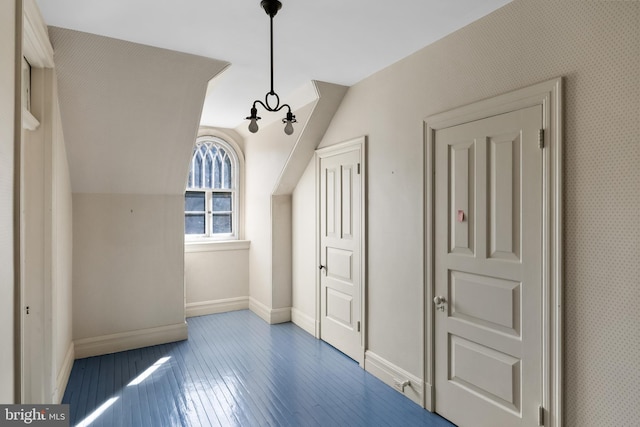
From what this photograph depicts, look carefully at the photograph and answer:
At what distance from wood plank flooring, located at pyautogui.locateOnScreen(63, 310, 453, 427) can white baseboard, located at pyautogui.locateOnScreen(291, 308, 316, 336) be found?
244 millimetres

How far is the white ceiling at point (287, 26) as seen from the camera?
223cm

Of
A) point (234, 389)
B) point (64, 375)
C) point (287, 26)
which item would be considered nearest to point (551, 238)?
point (287, 26)

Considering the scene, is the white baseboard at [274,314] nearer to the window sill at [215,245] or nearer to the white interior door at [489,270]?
the window sill at [215,245]

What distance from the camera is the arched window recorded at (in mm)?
5387

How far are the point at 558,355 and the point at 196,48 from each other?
10.1 feet

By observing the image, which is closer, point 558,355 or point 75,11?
point 558,355

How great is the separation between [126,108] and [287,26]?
1.66 m

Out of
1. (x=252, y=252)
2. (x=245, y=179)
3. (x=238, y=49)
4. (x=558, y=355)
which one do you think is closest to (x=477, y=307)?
(x=558, y=355)

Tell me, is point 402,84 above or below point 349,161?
above

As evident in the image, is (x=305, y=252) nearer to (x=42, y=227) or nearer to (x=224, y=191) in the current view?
(x=224, y=191)

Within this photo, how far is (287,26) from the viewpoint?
97.2 inches

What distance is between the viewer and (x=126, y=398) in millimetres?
2912

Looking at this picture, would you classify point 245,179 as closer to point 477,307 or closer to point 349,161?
point 349,161

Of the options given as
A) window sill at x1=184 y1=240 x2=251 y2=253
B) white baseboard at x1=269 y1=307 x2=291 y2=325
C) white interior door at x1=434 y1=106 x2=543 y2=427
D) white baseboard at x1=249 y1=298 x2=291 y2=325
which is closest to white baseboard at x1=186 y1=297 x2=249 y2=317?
white baseboard at x1=249 y1=298 x2=291 y2=325
